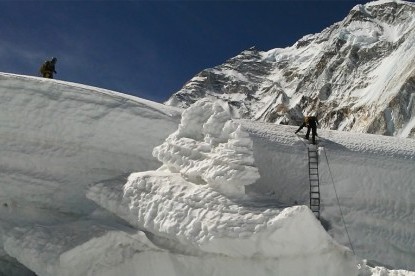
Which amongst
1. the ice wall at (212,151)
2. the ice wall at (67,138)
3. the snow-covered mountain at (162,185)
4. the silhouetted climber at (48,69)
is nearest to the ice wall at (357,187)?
the snow-covered mountain at (162,185)

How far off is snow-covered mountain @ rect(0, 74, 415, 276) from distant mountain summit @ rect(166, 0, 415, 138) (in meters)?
38.4

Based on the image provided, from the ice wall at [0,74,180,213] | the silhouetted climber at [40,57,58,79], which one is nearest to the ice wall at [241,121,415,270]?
the ice wall at [0,74,180,213]

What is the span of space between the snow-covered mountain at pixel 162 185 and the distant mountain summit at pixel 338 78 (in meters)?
38.4

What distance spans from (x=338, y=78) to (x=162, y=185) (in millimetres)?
68981

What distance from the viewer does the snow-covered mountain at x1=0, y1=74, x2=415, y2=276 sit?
7.56 m

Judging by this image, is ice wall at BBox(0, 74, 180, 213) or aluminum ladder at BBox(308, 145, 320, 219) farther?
ice wall at BBox(0, 74, 180, 213)

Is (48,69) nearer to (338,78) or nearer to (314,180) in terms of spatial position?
(314,180)

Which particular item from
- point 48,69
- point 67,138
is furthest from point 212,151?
point 48,69

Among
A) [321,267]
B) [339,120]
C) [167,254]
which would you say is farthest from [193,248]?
[339,120]

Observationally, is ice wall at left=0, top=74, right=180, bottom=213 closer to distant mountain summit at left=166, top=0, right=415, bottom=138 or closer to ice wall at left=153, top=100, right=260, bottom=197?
ice wall at left=153, top=100, right=260, bottom=197

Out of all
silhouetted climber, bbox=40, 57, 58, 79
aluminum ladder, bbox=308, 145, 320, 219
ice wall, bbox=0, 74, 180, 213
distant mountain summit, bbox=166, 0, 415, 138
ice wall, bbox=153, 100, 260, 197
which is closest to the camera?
ice wall, bbox=153, 100, 260, 197

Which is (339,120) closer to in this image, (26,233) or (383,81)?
(383,81)

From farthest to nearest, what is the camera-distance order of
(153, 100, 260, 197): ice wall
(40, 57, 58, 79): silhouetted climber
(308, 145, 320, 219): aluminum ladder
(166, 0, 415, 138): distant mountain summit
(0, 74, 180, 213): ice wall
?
(166, 0, 415, 138): distant mountain summit < (40, 57, 58, 79): silhouetted climber < (0, 74, 180, 213): ice wall < (308, 145, 320, 219): aluminum ladder < (153, 100, 260, 197): ice wall

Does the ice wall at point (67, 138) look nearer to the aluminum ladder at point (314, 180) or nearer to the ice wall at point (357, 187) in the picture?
the ice wall at point (357, 187)
